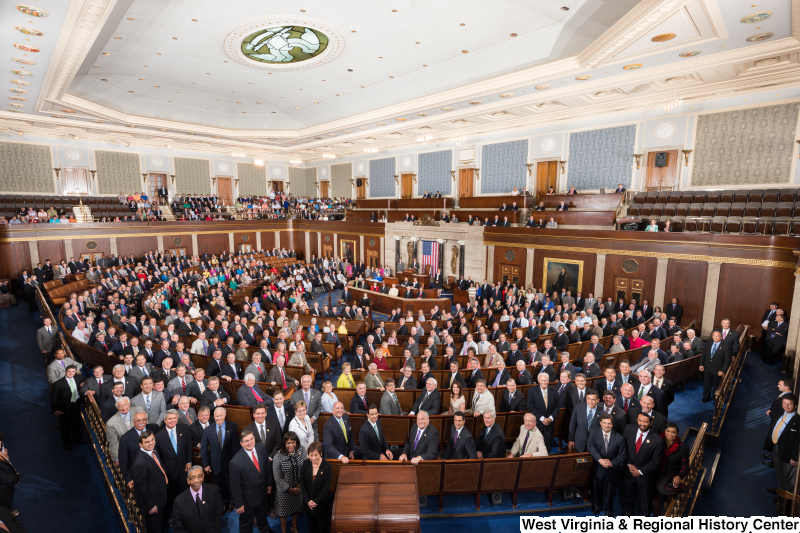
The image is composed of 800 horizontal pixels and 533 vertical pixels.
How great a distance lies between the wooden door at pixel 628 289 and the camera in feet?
42.6

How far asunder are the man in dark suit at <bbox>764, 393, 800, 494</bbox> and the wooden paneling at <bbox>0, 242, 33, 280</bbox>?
77.1 ft

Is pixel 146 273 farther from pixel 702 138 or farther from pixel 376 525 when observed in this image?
pixel 702 138

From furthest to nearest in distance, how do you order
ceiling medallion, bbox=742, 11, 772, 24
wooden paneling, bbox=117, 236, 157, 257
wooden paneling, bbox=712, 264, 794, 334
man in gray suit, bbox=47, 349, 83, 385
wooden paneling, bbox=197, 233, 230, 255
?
wooden paneling, bbox=197, 233, 230, 255, wooden paneling, bbox=117, 236, 157, 257, wooden paneling, bbox=712, 264, 794, 334, ceiling medallion, bbox=742, 11, 772, 24, man in gray suit, bbox=47, 349, 83, 385

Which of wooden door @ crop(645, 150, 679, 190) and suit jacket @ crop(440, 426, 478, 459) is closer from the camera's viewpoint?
suit jacket @ crop(440, 426, 478, 459)

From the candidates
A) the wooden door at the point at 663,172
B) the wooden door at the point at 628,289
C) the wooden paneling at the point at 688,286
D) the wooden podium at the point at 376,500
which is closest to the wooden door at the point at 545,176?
the wooden door at the point at 663,172

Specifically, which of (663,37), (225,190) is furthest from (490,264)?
(225,190)

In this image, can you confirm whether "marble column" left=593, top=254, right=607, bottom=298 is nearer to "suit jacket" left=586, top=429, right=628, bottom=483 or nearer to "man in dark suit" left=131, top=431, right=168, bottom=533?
"suit jacket" left=586, top=429, right=628, bottom=483

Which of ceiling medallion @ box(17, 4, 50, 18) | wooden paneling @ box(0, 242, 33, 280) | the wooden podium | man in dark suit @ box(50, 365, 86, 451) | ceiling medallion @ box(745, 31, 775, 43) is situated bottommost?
man in dark suit @ box(50, 365, 86, 451)

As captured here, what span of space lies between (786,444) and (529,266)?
37.0 feet

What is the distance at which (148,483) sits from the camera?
3.99m

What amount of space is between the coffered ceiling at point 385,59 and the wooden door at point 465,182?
2.68 meters

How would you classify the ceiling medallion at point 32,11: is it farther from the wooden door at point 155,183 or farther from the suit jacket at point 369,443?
the wooden door at point 155,183

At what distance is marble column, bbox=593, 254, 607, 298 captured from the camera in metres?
13.7

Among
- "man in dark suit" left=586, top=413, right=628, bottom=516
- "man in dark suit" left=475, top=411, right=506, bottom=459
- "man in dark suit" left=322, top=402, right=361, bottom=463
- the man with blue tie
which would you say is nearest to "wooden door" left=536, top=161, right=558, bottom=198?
the man with blue tie
